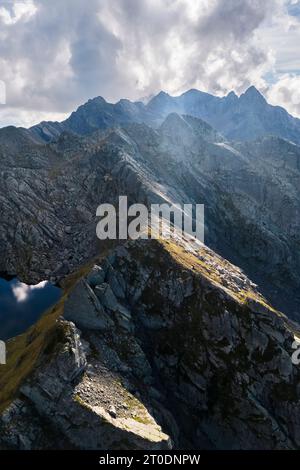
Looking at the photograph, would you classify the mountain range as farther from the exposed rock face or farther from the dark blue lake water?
the dark blue lake water

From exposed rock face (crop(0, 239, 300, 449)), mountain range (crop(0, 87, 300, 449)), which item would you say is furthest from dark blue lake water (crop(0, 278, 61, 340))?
exposed rock face (crop(0, 239, 300, 449))

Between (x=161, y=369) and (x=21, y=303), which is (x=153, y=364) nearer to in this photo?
(x=161, y=369)

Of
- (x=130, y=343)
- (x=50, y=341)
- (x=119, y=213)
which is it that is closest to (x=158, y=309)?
(x=130, y=343)

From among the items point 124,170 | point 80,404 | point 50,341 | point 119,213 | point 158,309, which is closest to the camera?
point 80,404

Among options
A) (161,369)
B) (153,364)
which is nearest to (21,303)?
(153,364)
